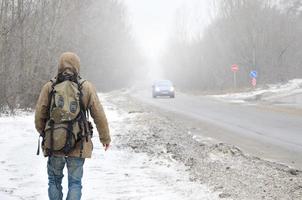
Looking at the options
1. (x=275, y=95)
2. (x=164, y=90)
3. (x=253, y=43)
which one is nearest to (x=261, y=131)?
(x=275, y=95)

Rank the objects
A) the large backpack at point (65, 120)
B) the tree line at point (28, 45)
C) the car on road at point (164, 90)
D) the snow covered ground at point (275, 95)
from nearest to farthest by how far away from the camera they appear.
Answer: the large backpack at point (65, 120)
the tree line at point (28, 45)
the snow covered ground at point (275, 95)
the car on road at point (164, 90)

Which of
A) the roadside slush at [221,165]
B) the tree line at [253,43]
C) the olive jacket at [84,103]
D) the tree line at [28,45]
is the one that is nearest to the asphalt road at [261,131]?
the roadside slush at [221,165]

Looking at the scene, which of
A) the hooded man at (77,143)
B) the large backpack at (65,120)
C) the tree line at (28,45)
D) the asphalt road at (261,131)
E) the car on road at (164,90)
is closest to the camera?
the large backpack at (65,120)


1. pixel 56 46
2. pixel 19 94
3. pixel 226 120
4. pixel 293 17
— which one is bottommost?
pixel 226 120

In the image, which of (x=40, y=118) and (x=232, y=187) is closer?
(x=40, y=118)

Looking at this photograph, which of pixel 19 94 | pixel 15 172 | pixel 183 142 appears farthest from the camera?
pixel 19 94

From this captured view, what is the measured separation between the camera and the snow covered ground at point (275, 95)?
32319 millimetres

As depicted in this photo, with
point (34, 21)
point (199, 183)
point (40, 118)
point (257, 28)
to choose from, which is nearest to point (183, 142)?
point (199, 183)

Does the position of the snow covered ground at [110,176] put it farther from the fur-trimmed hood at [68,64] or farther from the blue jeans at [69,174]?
the fur-trimmed hood at [68,64]

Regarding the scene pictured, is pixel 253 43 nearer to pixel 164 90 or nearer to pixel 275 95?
pixel 164 90

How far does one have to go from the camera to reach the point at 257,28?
49.6m

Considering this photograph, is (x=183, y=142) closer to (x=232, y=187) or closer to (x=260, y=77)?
(x=232, y=187)

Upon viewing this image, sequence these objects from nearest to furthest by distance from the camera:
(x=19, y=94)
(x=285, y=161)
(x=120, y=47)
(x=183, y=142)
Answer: (x=285, y=161)
(x=183, y=142)
(x=19, y=94)
(x=120, y=47)

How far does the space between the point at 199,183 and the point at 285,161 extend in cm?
348
